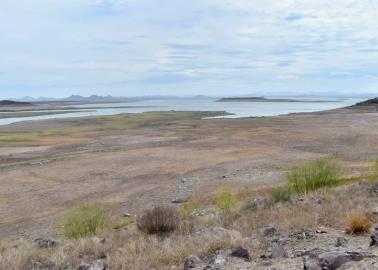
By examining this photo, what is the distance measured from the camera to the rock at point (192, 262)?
703cm

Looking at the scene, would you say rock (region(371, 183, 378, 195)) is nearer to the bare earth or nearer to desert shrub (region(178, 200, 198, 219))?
desert shrub (region(178, 200, 198, 219))

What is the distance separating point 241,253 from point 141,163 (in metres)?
26.1

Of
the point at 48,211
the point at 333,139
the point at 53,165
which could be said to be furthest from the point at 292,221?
the point at 333,139

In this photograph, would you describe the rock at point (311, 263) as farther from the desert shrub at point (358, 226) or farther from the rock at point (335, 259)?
the desert shrub at point (358, 226)

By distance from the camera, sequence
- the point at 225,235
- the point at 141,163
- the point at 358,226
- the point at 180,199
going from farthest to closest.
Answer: the point at 141,163
the point at 180,199
the point at 358,226
the point at 225,235

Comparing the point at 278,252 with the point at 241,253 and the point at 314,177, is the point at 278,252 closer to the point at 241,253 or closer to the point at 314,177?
the point at 241,253

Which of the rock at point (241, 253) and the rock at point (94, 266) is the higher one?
the rock at point (241, 253)

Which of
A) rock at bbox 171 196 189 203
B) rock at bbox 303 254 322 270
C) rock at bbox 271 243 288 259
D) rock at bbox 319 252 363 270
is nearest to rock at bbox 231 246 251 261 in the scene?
rock at bbox 271 243 288 259

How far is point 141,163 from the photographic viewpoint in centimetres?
3325

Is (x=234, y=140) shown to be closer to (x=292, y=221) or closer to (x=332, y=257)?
(x=292, y=221)

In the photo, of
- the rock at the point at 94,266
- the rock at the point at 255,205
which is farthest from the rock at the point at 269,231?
the rock at the point at 255,205

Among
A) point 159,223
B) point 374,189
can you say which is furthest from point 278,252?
point 374,189

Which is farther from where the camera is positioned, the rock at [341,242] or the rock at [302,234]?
the rock at [302,234]

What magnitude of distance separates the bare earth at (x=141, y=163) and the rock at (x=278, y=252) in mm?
10694
